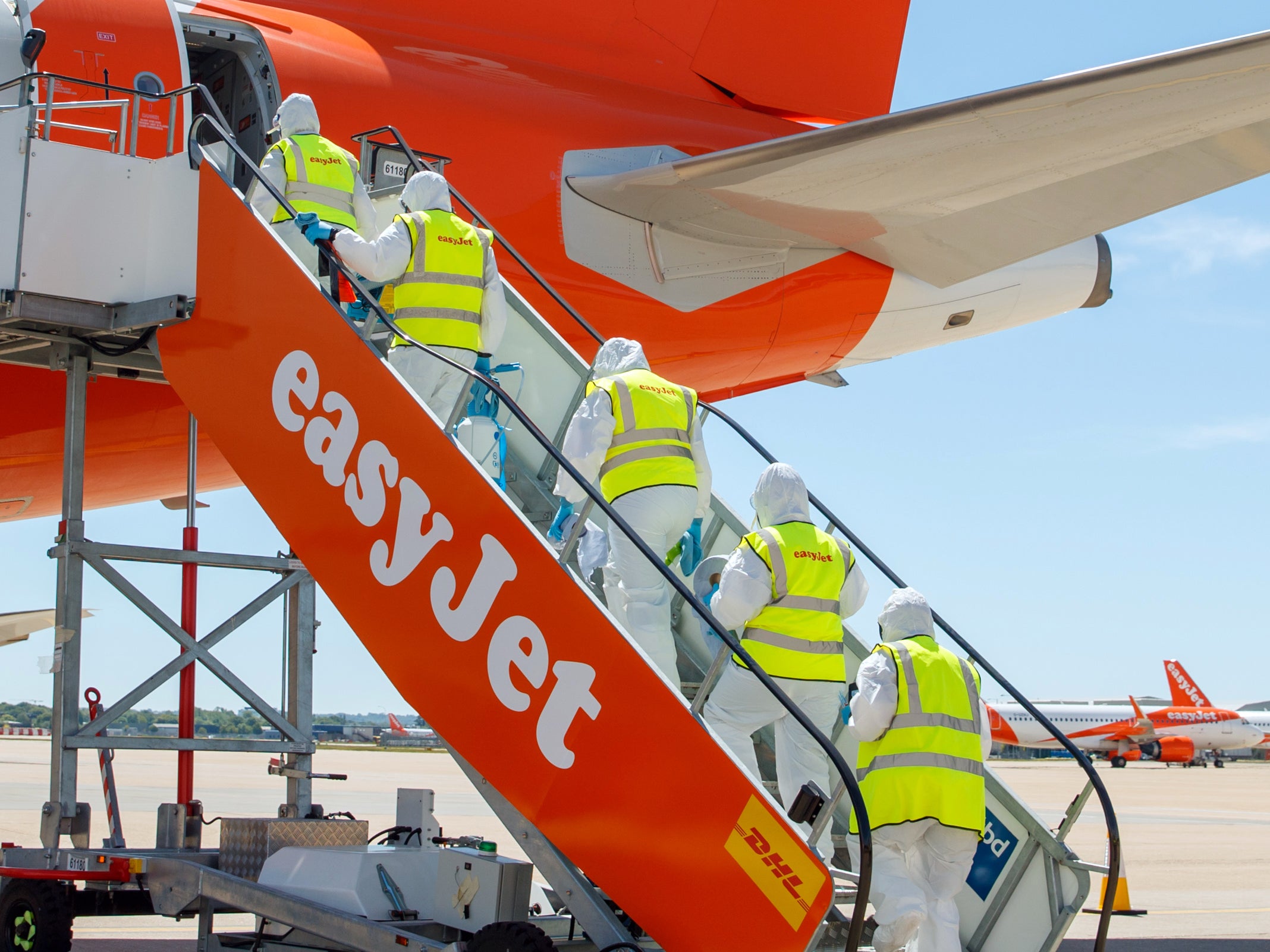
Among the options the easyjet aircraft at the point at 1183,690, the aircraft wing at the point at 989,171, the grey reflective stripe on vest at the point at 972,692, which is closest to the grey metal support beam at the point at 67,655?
the grey reflective stripe on vest at the point at 972,692

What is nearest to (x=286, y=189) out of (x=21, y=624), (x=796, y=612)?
(x=796, y=612)

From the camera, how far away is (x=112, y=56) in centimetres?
866

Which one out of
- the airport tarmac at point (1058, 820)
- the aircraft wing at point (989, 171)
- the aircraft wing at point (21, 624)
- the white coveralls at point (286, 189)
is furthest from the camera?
the aircraft wing at point (21, 624)

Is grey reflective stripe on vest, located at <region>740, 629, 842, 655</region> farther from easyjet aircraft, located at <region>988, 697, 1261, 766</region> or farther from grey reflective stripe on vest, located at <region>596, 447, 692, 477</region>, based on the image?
easyjet aircraft, located at <region>988, 697, 1261, 766</region>

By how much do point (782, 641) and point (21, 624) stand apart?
36.9 feet

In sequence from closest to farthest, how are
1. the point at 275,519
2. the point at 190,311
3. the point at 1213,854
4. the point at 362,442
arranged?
the point at 362,442, the point at 275,519, the point at 190,311, the point at 1213,854

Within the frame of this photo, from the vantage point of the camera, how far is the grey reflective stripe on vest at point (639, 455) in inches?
247

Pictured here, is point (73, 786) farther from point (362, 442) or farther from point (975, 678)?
point (975, 678)

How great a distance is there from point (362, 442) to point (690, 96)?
7.39 m

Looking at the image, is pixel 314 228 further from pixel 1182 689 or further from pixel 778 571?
pixel 1182 689

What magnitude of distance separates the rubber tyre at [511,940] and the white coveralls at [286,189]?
3.53 metres

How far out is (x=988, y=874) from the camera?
5953mm

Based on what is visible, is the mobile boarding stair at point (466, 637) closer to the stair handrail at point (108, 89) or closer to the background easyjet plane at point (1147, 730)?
the stair handrail at point (108, 89)

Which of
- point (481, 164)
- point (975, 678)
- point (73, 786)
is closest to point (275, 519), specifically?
point (73, 786)
